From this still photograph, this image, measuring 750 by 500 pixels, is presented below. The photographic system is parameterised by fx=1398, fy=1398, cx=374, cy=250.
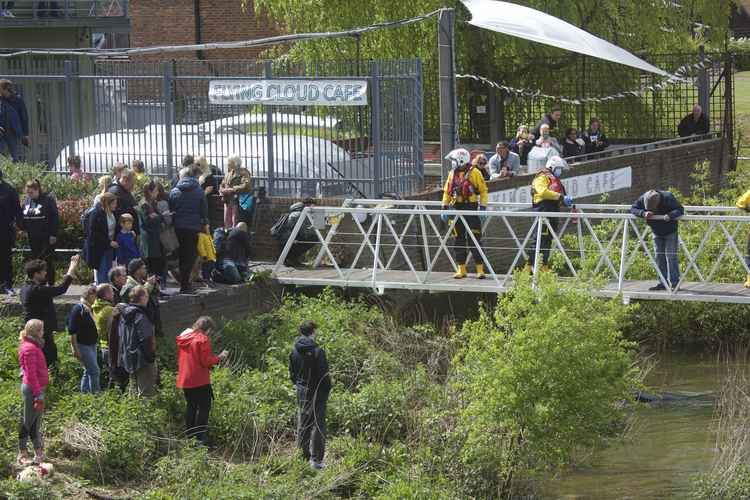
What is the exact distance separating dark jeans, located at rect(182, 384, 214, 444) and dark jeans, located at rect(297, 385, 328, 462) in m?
0.92

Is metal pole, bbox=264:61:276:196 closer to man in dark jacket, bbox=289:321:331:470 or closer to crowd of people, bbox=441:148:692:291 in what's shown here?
crowd of people, bbox=441:148:692:291

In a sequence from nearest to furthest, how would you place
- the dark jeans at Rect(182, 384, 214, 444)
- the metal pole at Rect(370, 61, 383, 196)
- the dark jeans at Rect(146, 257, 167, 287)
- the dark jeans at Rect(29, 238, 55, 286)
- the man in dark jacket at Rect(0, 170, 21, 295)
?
the dark jeans at Rect(182, 384, 214, 444) → the man in dark jacket at Rect(0, 170, 21, 295) → the dark jeans at Rect(29, 238, 55, 286) → the dark jeans at Rect(146, 257, 167, 287) → the metal pole at Rect(370, 61, 383, 196)

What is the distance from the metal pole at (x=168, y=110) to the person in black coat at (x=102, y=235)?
434cm

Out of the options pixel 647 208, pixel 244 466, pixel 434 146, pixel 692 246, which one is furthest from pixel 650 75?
pixel 244 466

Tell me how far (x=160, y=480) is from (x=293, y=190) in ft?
24.0

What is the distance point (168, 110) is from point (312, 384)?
7729mm

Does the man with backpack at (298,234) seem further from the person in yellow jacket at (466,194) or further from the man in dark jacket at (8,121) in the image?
the man in dark jacket at (8,121)

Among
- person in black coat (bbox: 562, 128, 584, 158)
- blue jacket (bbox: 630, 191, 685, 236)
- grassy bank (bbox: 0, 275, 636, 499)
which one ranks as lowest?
grassy bank (bbox: 0, 275, 636, 499)

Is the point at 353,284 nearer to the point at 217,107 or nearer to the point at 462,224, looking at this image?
the point at 462,224

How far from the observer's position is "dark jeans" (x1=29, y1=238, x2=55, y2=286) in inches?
631

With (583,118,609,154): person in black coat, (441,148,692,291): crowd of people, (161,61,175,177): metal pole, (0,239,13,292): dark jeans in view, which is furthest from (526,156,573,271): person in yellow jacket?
(583,118,609,154): person in black coat

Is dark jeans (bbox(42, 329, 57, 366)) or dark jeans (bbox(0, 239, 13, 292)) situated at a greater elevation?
dark jeans (bbox(0, 239, 13, 292))

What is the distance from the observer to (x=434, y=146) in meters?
25.6

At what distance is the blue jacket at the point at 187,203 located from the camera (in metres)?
16.4
